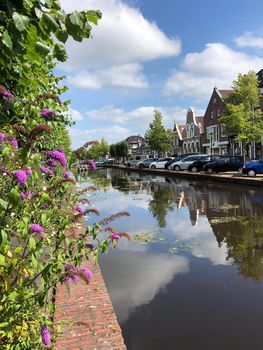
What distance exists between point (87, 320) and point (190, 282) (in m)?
3.15

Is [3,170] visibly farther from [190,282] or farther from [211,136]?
[211,136]

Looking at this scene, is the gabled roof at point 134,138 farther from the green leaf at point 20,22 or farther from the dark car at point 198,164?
the green leaf at point 20,22

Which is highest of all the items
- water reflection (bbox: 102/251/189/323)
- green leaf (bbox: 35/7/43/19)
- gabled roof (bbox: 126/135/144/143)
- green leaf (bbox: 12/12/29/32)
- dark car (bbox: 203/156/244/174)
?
gabled roof (bbox: 126/135/144/143)

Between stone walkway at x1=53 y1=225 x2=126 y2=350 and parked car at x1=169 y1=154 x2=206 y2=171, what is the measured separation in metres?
37.2

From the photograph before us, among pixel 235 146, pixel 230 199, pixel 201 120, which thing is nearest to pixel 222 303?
pixel 230 199

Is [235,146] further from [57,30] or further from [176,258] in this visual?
[57,30]

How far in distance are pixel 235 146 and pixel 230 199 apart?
37.7 metres

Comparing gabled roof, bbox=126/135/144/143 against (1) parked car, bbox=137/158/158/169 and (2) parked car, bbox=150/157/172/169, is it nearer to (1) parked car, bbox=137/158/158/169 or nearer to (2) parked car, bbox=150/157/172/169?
(1) parked car, bbox=137/158/158/169

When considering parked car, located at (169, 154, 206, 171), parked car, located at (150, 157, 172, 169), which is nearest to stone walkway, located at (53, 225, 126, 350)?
parked car, located at (169, 154, 206, 171)

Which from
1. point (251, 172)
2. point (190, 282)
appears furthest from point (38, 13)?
point (251, 172)

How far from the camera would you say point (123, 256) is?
906 cm

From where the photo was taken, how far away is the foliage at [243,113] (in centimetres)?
3338

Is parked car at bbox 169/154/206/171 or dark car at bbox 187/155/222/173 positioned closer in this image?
dark car at bbox 187/155/222/173

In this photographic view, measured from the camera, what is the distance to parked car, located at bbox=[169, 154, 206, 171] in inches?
1658
